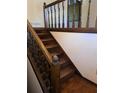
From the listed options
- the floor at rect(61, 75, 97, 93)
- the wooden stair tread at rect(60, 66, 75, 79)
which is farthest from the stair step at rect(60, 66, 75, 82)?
the floor at rect(61, 75, 97, 93)

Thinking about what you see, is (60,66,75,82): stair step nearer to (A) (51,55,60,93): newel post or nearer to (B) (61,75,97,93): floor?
(B) (61,75,97,93): floor

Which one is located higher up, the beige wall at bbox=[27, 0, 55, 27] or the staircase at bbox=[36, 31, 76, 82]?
the beige wall at bbox=[27, 0, 55, 27]

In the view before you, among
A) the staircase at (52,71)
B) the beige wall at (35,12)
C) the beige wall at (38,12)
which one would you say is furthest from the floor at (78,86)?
the beige wall at (35,12)

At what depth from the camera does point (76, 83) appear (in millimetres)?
3428

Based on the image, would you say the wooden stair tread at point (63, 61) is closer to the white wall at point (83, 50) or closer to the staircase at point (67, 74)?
the staircase at point (67, 74)

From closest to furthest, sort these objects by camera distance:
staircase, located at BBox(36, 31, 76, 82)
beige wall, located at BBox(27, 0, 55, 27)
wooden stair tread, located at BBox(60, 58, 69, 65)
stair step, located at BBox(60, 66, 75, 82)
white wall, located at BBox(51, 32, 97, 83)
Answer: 1. white wall, located at BBox(51, 32, 97, 83)
2. stair step, located at BBox(60, 66, 75, 82)
3. staircase, located at BBox(36, 31, 76, 82)
4. wooden stair tread, located at BBox(60, 58, 69, 65)
5. beige wall, located at BBox(27, 0, 55, 27)

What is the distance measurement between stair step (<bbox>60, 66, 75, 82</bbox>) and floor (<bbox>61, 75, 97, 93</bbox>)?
0.35 feet

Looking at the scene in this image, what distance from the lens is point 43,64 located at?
2795mm

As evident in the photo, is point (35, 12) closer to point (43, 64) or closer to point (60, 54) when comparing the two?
point (60, 54)

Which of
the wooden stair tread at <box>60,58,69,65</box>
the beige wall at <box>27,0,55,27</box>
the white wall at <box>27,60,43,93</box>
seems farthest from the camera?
the beige wall at <box>27,0,55,27</box>

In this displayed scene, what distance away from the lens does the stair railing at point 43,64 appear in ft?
8.11

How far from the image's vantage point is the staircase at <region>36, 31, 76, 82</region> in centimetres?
359
